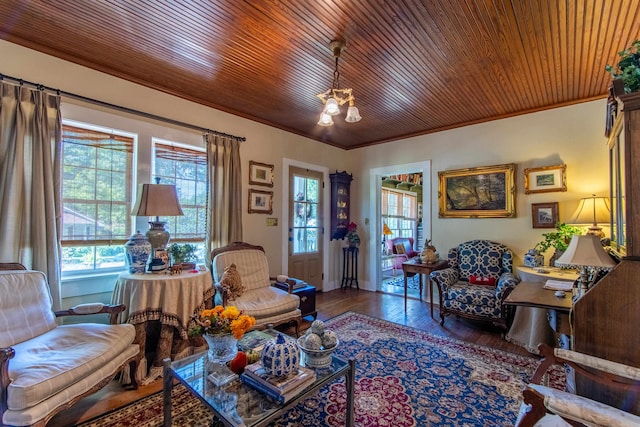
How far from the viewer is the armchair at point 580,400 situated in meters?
1.18

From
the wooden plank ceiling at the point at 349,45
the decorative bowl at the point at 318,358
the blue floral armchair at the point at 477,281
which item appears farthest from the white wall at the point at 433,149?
the decorative bowl at the point at 318,358

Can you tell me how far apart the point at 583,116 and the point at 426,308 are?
313 centimetres

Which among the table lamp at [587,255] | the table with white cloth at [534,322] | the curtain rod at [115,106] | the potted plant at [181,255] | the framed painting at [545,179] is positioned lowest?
the table with white cloth at [534,322]

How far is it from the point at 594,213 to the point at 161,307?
14.0 feet

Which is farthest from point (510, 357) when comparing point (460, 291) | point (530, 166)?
point (530, 166)

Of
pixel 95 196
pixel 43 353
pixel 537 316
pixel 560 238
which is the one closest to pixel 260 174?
pixel 95 196

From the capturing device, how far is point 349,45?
2.39 m

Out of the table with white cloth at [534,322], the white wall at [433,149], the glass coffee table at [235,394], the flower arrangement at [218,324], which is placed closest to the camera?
the glass coffee table at [235,394]

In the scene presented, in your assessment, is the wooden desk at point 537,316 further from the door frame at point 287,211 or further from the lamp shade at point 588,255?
the door frame at point 287,211

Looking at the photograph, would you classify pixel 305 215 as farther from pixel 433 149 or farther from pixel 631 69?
pixel 631 69

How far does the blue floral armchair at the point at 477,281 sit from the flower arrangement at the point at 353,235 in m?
1.66

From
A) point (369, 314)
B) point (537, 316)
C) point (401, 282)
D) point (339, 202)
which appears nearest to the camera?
point (537, 316)

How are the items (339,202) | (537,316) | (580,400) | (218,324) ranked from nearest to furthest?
(580,400) < (218,324) < (537,316) < (339,202)

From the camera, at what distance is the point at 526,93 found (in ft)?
10.8
